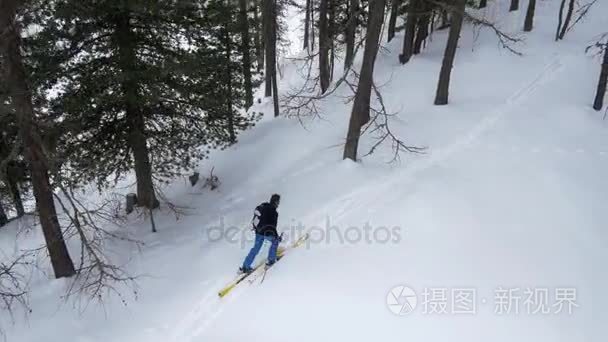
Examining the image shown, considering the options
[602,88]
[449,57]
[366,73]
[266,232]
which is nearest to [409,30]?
[449,57]

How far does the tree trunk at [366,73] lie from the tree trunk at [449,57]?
4253 mm

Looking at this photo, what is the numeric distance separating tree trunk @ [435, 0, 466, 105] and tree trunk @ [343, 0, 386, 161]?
14.0ft

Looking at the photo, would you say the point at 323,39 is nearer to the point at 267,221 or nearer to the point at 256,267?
the point at 267,221

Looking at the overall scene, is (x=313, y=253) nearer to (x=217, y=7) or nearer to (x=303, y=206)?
(x=303, y=206)

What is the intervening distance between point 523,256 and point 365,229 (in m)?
3.21

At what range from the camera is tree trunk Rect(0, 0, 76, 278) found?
7.08 m

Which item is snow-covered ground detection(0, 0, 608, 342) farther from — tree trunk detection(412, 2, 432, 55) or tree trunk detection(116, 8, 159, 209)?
tree trunk detection(412, 2, 432, 55)

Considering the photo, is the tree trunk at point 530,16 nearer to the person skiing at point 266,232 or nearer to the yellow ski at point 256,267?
the yellow ski at point 256,267

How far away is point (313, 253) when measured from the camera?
8.88m

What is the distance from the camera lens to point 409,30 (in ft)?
59.8

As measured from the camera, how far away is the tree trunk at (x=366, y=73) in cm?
1020

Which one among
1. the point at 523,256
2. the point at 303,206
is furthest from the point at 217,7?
the point at 523,256

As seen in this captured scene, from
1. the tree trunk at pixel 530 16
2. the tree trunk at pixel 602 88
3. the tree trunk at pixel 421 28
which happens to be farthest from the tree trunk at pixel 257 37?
the tree trunk at pixel 530 16

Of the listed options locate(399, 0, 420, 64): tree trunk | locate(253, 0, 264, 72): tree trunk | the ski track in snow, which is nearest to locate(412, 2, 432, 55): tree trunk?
locate(399, 0, 420, 64): tree trunk
